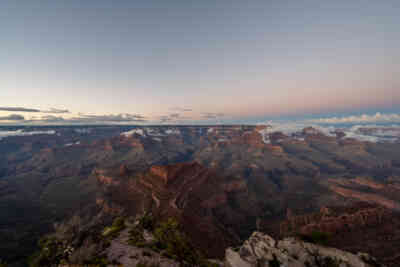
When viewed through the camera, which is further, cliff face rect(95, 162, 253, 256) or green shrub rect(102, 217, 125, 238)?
cliff face rect(95, 162, 253, 256)

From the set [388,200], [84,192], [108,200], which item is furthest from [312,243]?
[84,192]

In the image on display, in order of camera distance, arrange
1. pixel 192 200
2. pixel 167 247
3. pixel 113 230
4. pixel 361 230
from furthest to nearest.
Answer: pixel 192 200 → pixel 361 230 → pixel 113 230 → pixel 167 247

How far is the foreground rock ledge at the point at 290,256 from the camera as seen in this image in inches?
938

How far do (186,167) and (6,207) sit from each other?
530 feet

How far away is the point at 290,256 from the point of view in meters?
27.1

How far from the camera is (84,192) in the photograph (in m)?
175

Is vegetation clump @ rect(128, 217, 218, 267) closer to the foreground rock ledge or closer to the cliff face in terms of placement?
the foreground rock ledge

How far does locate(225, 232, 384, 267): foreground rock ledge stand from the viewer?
78.2ft

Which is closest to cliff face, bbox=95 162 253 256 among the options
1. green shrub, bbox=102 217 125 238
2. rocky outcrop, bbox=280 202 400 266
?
rocky outcrop, bbox=280 202 400 266

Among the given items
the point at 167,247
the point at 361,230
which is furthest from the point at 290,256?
the point at 361,230

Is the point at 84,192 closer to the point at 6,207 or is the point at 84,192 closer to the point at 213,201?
the point at 6,207

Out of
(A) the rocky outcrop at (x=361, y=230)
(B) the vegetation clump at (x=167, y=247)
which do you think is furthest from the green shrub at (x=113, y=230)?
(A) the rocky outcrop at (x=361, y=230)

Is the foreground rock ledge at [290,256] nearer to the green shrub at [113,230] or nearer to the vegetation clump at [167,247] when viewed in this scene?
the vegetation clump at [167,247]

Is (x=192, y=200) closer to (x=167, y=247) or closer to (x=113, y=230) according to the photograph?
(x=113, y=230)
